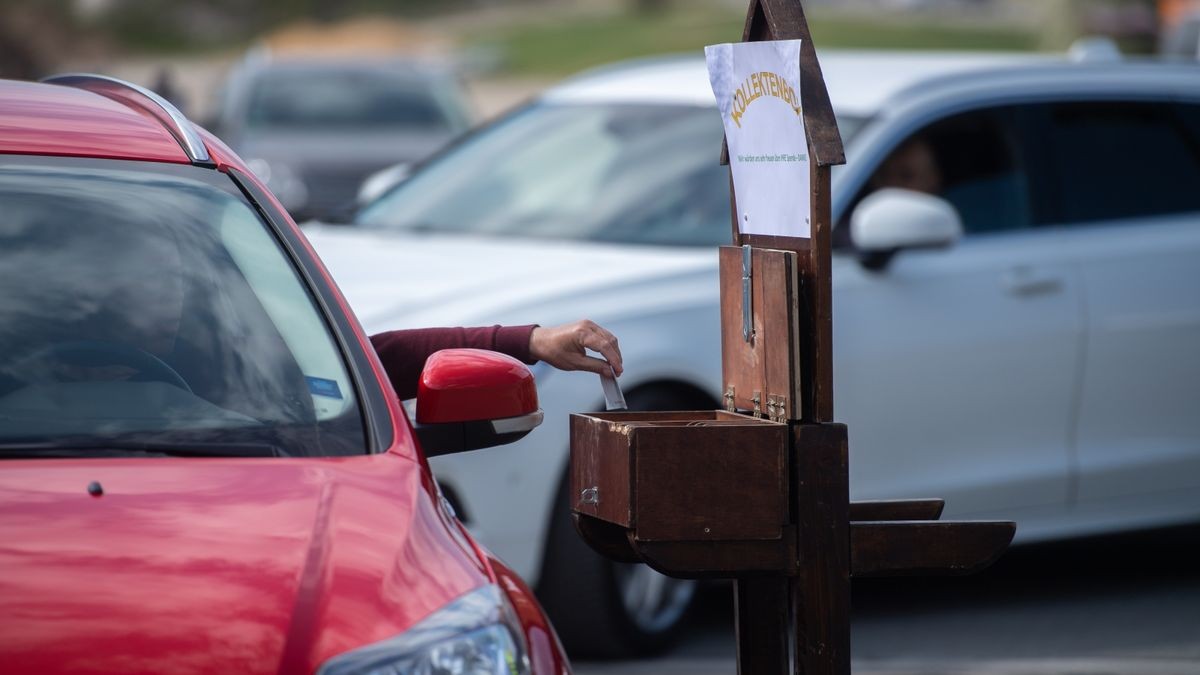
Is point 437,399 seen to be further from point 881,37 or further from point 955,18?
point 955,18

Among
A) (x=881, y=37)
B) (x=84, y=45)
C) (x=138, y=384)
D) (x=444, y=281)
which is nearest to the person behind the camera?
(x=138, y=384)

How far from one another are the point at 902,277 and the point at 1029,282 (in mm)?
453

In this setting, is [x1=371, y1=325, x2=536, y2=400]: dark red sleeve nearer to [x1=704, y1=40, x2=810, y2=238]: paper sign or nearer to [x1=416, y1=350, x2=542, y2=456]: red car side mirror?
[x1=416, y1=350, x2=542, y2=456]: red car side mirror

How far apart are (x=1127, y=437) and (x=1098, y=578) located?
0.88 m

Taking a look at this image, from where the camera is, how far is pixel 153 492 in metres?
2.59

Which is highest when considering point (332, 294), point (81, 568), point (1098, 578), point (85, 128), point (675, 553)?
point (85, 128)

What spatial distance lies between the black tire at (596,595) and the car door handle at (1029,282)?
1.24 m

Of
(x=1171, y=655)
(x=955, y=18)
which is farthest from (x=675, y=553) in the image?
(x=955, y=18)

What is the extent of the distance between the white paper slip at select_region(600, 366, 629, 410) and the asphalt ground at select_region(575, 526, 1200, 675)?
2013 mm

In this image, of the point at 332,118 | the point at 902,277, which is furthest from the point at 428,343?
the point at 332,118

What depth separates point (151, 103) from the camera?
3.55 m

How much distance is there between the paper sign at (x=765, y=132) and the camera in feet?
10.1

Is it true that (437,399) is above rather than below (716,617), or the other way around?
above

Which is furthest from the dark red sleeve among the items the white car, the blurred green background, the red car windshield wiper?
the blurred green background
